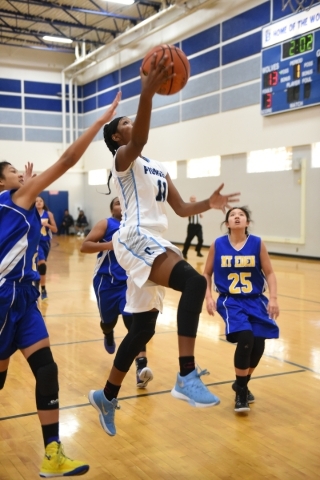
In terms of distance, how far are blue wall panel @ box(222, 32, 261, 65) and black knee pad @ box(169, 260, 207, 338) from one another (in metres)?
13.7

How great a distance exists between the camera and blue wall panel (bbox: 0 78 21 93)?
2336cm

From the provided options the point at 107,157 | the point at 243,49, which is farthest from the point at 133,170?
the point at 107,157

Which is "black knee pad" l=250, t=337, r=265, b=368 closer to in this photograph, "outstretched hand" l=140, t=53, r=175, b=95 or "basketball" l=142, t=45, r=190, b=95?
"basketball" l=142, t=45, r=190, b=95

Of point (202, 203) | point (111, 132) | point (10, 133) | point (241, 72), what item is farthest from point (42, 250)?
point (10, 133)

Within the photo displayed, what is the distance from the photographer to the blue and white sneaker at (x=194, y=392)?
8.79ft

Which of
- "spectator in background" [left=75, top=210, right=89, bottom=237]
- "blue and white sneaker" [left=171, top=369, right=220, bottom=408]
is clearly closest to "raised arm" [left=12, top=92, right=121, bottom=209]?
"blue and white sneaker" [left=171, top=369, right=220, bottom=408]

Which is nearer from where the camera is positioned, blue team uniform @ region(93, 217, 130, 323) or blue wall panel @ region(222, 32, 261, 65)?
blue team uniform @ region(93, 217, 130, 323)

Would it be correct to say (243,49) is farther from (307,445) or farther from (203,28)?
(307,445)

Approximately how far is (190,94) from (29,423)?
16.0m

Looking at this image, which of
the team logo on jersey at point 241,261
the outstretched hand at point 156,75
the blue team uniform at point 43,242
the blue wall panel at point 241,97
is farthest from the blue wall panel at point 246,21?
the outstretched hand at point 156,75

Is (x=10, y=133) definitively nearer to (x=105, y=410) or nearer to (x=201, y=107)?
(x=201, y=107)

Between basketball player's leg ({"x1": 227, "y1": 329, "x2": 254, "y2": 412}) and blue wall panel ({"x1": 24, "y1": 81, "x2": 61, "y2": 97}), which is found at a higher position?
blue wall panel ({"x1": 24, "y1": 81, "x2": 61, "y2": 97})

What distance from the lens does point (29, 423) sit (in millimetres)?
3457

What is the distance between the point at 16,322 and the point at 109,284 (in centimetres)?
208
